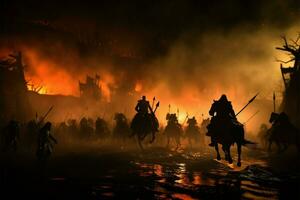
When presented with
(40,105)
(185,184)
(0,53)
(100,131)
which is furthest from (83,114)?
(185,184)

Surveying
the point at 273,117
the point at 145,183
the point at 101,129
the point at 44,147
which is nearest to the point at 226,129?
the point at 145,183

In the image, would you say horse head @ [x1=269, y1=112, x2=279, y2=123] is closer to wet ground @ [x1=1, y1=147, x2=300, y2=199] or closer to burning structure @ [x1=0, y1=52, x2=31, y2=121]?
wet ground @ [x1=1, y1=147, x2=300, y2=199]

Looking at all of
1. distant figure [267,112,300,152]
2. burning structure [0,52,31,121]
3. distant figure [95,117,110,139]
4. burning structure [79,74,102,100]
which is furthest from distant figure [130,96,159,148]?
burning structure [79,74,102,100]

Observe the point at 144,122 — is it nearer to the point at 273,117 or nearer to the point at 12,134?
the point at 273,117

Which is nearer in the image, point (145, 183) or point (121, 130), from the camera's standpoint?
point (145, 183)

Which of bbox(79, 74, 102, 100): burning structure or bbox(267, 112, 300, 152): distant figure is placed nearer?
bbox(267, 112, 300, 152): distant figure

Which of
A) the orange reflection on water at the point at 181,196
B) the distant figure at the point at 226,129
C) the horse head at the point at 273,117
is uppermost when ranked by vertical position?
the horse head at the point at 273,117

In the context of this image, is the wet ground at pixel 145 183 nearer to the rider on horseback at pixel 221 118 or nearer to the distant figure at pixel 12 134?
the rider on horseback at pixel 221 118

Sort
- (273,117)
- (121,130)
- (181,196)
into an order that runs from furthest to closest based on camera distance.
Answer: (121,130) → (273,117) → (181,196)

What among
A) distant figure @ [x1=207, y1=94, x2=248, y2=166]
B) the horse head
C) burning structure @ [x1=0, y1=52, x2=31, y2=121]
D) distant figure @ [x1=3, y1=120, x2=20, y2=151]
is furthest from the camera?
burning structure @ [x1=0, y1=52, x2=31, y2=121]

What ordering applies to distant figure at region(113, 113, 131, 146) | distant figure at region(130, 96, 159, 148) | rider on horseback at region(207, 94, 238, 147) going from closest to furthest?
rider on horseback at region(207, 94, 238, 147)
distant figure at region(130, 96, 159, 148)
distant figure at region(113, 113, 131, 146)

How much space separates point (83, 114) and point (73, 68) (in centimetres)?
3320

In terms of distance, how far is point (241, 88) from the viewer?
3189 inches

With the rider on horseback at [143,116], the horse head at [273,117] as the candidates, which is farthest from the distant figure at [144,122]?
the horse head at [273,117]
